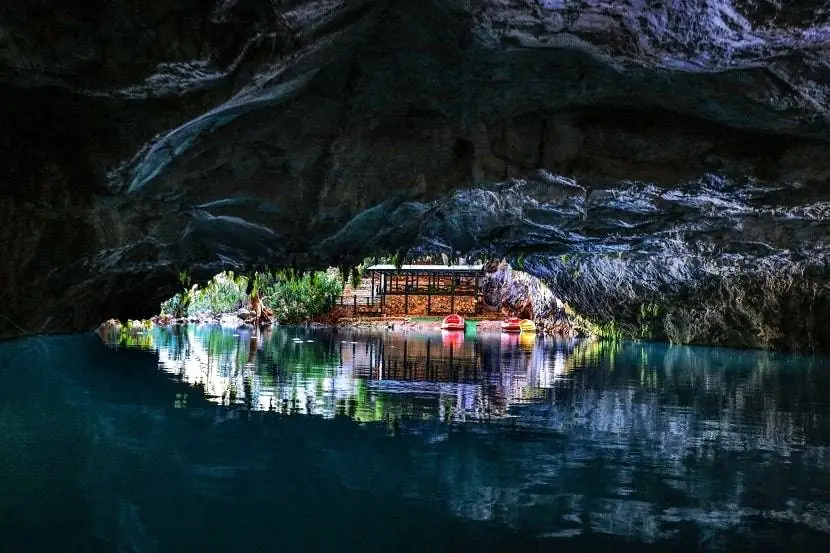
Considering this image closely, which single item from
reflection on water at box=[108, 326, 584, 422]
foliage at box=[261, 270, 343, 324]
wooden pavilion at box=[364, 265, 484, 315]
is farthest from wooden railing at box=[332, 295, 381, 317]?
reflection on water at box=[108, 326, 584, 422]

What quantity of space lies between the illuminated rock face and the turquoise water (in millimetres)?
3139

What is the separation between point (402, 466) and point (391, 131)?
5761 mm

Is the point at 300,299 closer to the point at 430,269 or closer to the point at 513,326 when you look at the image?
the point at 430,269

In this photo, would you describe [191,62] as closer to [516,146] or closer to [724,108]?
[516,146]

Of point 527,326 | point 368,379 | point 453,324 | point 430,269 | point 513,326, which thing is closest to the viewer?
point 368,379

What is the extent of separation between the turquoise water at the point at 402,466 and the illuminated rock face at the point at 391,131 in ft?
10.3

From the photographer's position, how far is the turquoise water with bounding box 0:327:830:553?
446cm

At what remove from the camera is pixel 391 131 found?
1034 cm

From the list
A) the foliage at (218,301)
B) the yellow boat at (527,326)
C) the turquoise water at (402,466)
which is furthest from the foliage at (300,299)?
the turquoise water at (402,466)

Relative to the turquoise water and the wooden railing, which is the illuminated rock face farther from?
the wooden railing

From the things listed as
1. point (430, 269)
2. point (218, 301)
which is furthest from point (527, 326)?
point (218, 301)

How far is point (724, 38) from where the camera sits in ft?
22.3

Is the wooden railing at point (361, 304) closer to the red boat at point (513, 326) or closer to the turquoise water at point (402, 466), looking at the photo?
the red boat at point (513, 326)

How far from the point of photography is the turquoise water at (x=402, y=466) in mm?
4465
